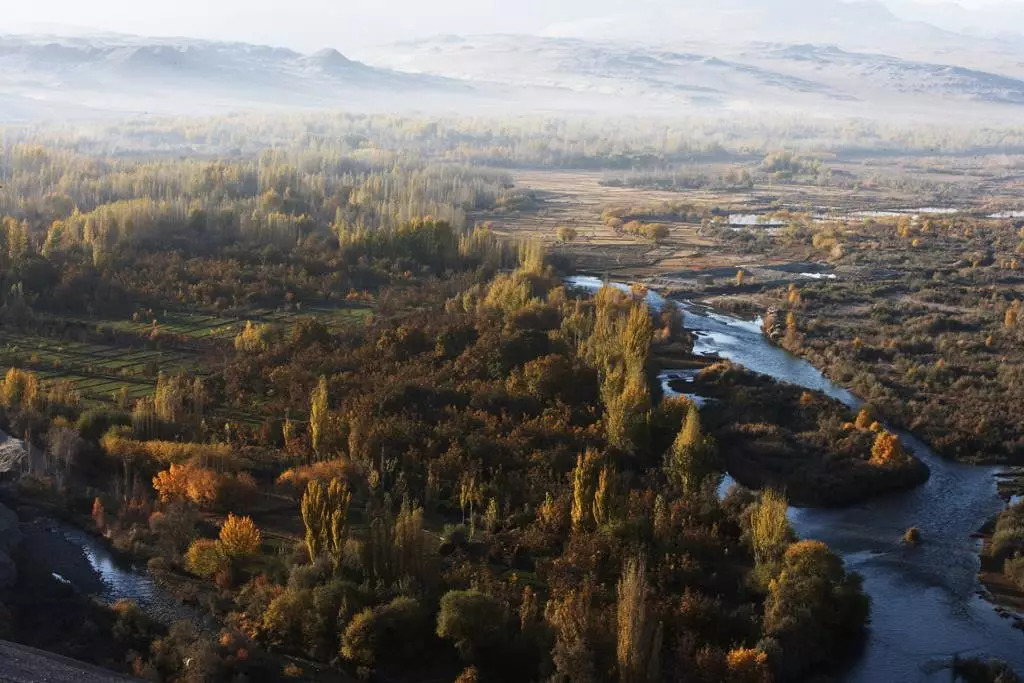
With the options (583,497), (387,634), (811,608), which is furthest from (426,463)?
(811,608)

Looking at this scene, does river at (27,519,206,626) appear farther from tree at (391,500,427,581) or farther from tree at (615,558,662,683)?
tree at (615,558,662,683)

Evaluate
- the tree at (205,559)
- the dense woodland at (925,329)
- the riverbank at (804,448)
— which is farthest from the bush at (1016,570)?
the tree at (205,559)

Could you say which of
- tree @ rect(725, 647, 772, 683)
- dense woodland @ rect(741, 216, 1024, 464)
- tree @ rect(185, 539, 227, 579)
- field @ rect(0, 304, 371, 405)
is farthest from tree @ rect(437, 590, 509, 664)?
dense woodland @ rect(741, 216, 1024, 464)

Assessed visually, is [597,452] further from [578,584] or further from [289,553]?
[289,553]

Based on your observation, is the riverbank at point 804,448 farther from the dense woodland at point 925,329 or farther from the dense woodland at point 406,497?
the dense woodland at point 925,329

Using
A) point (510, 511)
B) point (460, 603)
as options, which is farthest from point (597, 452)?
point (460, 603)
